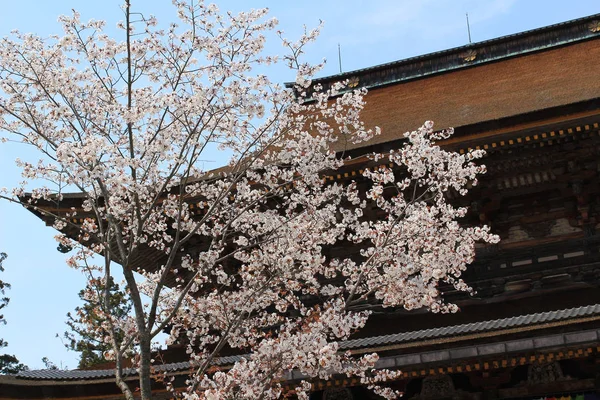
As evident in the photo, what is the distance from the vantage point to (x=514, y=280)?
10.7m

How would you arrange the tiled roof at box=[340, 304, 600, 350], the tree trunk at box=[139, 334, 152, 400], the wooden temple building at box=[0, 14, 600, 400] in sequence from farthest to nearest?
the wooden temple building at box=[0, 14, 600, 400], the tiled roof at box=[340, 304, 600, 350], the tree trunk at box=[139, 334, 152, 400]

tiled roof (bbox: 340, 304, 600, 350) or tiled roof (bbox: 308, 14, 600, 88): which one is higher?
tiled roof (bbox: 308, 14, 600, 88)

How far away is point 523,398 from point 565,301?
168 cm

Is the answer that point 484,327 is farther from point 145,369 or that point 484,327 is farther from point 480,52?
point 480,52

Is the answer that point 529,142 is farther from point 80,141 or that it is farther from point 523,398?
point 80,141

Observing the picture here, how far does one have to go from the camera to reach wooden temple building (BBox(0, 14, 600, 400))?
859 cm

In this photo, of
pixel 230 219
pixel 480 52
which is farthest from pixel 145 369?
pixel 480 52

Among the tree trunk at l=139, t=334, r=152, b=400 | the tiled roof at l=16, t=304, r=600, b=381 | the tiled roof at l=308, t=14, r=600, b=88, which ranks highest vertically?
the tiled roof at l=308, t=14, r=600, b=88

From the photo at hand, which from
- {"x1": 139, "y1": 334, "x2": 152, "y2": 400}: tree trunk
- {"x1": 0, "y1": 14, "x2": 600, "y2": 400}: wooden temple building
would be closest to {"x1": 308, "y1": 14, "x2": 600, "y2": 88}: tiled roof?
{"x1": 0, "y1": 14, "x2": 600, "y2": 400}: wooden temple building

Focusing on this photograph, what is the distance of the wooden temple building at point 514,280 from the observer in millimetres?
8594

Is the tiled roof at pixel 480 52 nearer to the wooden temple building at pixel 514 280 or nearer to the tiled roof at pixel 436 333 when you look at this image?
the wooden temple building at pixel 514 280

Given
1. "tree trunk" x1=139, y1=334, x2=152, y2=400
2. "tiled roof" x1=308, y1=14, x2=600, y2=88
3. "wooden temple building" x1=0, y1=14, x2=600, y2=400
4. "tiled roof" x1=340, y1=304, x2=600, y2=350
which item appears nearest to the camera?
"tree trunk" x1=139, y1=334, x2=152, y2=400

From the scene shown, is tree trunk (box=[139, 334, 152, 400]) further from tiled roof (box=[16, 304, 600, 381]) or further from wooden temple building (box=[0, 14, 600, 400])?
wooden temple building (box=[0, 14, 600, 400])

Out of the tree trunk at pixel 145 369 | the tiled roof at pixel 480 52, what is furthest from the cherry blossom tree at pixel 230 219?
the tiled roof at pixel 480 52
